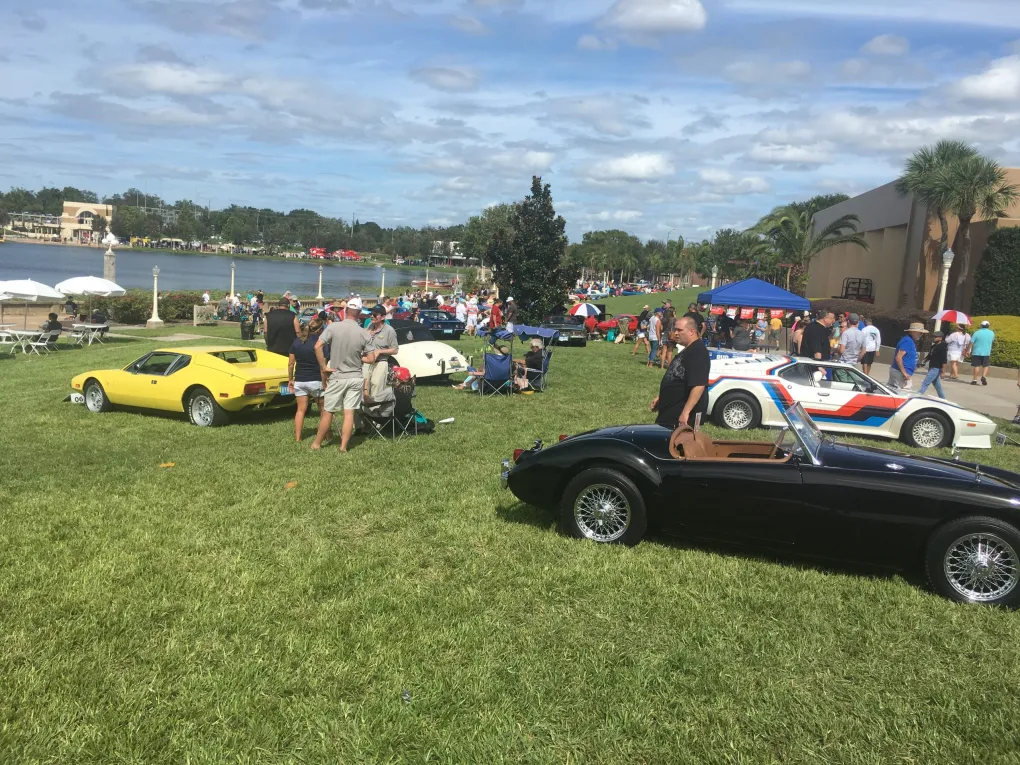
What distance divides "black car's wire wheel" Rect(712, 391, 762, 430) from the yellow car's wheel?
7244mm

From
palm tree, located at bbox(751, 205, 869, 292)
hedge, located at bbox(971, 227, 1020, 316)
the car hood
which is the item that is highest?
palm tree, located at bbox(751, 205, 869, 292)

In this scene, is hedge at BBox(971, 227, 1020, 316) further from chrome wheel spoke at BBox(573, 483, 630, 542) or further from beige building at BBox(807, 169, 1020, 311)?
chrome wheel spoke at BBox(573, 483, 630, 542)

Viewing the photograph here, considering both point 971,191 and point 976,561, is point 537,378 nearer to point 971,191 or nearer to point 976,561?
point 976,561

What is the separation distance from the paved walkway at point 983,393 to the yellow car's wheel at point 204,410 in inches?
558

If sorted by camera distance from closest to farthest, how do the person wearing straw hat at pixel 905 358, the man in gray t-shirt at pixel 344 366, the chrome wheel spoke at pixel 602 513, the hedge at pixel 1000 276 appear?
1. the chrome wheel spoke at pixel 602 513
2. the man in gray t-shirt at pixel 344 366
3. the person wearing straw hat at pixel 905 358
4. the hedge at pixel 1000 276

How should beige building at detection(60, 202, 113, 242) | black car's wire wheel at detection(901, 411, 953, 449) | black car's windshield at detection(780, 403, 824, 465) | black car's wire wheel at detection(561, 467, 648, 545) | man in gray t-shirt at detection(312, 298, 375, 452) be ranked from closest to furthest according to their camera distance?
1. black car's windshield at detection(780, 403, 824, 465)
2. black car's wire wheel at detection(561, 467, 648, 545)
3. man in gray t-shirt at detection(312, 298, 375, 452)
4. black car's wire wheel at detection(901, 411, 953, 449)
5. beige building at detection(60, 202, 113, 242)

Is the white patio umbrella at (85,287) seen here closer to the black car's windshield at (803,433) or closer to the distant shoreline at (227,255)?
the black car's windshield at (803,433)

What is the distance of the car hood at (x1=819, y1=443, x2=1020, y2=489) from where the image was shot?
200 inches

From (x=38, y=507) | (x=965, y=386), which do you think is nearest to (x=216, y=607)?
(x=38, y=507)

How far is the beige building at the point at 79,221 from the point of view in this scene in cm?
A: 17738

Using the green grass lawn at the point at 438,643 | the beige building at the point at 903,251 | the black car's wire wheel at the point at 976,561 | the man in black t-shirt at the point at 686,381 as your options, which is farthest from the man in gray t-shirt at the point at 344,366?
the beige building at the point at 903,251

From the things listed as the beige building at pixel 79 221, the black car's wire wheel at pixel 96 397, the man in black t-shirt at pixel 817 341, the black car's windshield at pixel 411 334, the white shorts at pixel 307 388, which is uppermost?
the beige building at pixel 79 221

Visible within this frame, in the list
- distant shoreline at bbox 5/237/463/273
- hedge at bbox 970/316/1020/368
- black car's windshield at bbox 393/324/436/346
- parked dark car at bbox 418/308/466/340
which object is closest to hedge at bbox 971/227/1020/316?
hedge at bbox 970/316/1020/368

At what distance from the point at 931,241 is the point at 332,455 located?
106 feet
